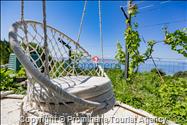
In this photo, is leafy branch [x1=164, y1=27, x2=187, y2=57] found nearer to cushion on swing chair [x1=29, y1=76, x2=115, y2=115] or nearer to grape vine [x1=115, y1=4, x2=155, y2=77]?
grape vine [x1=115, y1=4, x2=155, y2=77]

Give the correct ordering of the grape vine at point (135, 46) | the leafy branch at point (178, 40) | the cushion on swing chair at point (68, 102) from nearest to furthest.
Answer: the cushion on swing chair at point (68, 102)
the leafy branch at point (178, 40)
the grape vine at point (135, 46)

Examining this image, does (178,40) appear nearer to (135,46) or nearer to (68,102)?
(135,46)

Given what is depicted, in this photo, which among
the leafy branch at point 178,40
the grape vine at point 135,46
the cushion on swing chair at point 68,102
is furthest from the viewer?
the grape vine at point 135,46

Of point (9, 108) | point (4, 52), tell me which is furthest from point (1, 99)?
point (4, 52)

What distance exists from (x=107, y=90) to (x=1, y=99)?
121 inches

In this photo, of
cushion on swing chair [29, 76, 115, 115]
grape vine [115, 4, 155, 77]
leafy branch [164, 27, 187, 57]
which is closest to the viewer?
cushion on swing chair [29, 76, 115, 115]

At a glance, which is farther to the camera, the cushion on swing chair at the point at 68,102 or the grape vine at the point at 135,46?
the grape vine at the point at 135,46

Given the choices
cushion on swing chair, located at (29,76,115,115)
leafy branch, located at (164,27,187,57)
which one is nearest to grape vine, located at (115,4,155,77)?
leafy branch, located at (164,27,187,57)

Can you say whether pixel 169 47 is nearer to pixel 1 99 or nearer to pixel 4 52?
pixel 1 99

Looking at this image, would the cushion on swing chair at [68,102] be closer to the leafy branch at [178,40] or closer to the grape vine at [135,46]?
the leafy branch at [178,40]

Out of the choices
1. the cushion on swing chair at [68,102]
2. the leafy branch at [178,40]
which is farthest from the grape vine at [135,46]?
the cushion on swing chair at [68,102]

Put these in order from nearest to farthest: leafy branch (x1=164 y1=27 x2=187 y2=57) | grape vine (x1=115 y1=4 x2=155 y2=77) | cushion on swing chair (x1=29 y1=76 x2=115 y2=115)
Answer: cushion on swing chair (x1=29 y1=76 x2=115 y2=115) < leafy branch (x1=164 y1=27 x2=187 y2=57) < grape vine (x1=115 y1=4 x2=155 y2=77)

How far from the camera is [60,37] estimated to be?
2012 mm

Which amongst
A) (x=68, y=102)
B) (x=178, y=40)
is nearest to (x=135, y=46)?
(x=178, y=40)
